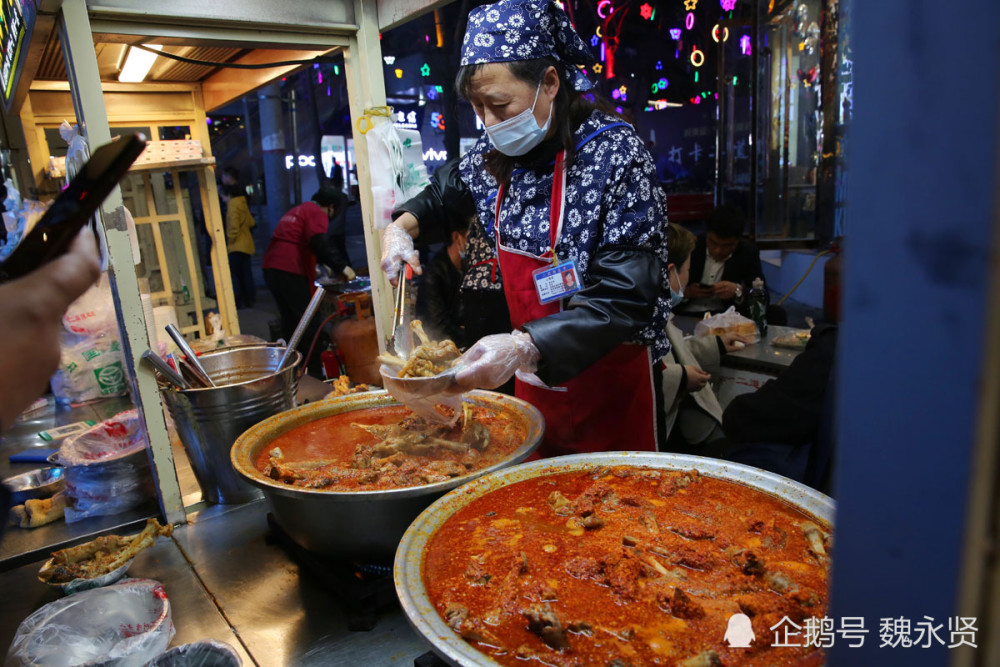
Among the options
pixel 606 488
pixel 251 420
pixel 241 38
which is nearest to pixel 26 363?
pixel 606 488

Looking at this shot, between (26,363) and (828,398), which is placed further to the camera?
(828,398)

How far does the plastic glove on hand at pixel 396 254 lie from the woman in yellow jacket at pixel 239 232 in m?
8.74

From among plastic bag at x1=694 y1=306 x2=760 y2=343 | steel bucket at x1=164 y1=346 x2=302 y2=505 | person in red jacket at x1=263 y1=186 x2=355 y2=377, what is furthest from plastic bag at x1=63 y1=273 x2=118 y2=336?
plastic bag at x1=694 y1=306 x2=760 y2=343

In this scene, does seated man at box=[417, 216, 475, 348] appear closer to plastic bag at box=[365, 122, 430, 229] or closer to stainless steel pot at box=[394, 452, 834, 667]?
plastic bag at box=[365, 122, 430, 229]

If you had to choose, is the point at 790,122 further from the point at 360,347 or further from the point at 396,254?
the point at 396,254

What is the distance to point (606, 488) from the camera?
63.0 inches

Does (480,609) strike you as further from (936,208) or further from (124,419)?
(124,419)

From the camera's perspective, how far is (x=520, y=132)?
2086 mm

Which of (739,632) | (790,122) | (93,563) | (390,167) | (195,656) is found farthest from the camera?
(790,122)

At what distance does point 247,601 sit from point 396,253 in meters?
1.31

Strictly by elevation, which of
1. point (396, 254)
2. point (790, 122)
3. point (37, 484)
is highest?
point (790, 122)

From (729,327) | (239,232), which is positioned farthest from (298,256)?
(729,327)

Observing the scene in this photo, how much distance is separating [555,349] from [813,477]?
1.72 m

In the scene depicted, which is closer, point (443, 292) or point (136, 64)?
point (136, 64)
